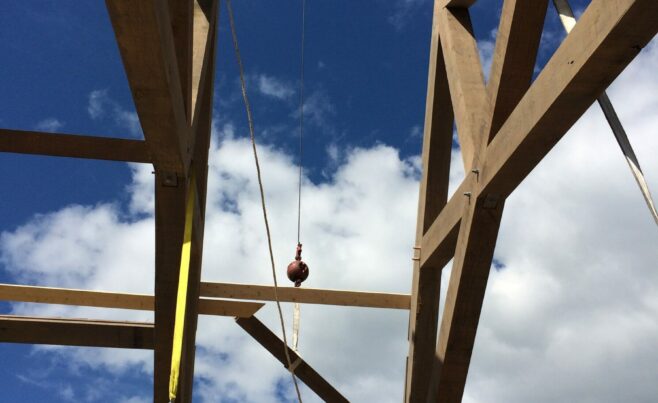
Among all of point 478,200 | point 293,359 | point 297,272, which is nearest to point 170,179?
point 478,200

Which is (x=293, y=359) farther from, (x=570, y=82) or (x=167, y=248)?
(x=570, y=82)

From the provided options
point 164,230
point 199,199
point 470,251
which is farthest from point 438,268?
point 164,230

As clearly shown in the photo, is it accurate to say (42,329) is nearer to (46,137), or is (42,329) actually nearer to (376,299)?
(46,137)

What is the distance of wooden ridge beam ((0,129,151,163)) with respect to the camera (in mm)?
3205

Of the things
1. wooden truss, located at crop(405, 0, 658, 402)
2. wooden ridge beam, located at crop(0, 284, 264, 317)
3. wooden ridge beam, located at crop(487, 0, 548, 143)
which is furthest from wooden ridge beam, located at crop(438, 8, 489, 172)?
wooden ridge beam, located at crop(0, 284, 264, 317)

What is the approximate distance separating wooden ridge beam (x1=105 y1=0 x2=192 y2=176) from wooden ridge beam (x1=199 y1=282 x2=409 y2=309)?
71.4 inches

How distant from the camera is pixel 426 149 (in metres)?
4.75

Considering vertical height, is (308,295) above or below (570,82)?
above

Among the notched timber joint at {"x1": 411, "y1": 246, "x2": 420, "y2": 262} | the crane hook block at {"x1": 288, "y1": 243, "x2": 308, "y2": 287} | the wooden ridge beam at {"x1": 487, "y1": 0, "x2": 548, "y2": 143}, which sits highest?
the crane hook block at {"x1": 288, "y1": 243, "x2": 308, "y2": 287}

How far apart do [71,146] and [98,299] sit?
74.7 inches

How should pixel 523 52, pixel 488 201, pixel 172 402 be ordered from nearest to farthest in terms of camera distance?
pixel 172 402
pixel 523 52
pixel 488 201

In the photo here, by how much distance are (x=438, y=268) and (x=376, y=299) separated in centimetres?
56

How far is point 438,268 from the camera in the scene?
469 centimetres

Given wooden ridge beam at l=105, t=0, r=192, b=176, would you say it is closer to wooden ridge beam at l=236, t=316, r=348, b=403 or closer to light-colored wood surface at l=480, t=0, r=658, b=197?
light-colored wood surface at l=480, t=0, r=658, b=197
